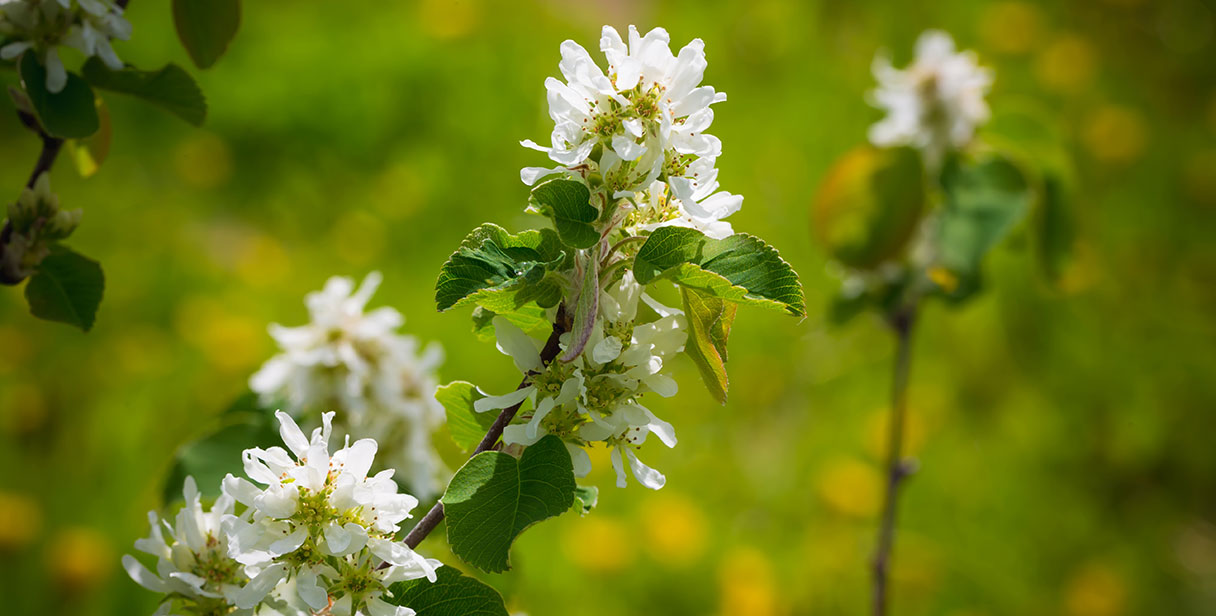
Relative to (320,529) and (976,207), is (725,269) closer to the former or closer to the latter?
(320,529)

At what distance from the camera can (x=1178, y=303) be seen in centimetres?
260

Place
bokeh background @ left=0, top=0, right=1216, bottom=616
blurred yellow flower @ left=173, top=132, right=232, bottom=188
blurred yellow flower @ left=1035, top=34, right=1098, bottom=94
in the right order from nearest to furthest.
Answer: bokeh background @ left=0, top=0, right=1216, bottom=616
blurred yellow flower @ left=173, top=132, right=232, bottom=188
blurred yellow flower @ left=1035, top=34, right=1098, bottom=94

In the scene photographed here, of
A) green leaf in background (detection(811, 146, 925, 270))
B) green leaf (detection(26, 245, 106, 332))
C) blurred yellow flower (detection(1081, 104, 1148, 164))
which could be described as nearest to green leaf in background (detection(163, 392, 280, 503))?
green leaf (detection(26, 245, 106, 332))

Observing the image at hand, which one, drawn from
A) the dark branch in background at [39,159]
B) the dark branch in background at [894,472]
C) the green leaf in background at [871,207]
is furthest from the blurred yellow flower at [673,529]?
the dark branch in background at [39,159]

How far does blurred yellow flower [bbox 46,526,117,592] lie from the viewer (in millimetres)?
1756

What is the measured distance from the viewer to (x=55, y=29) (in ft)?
2.49

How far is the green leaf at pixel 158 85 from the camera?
0.80 m

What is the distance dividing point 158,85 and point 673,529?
148cm

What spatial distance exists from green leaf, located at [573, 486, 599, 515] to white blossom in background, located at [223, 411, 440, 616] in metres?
0.10

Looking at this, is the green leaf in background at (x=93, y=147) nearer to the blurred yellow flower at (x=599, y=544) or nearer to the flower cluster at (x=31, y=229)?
the flower cluster at (x=31, y=229)

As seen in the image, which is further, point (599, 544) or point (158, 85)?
point (599, 544)

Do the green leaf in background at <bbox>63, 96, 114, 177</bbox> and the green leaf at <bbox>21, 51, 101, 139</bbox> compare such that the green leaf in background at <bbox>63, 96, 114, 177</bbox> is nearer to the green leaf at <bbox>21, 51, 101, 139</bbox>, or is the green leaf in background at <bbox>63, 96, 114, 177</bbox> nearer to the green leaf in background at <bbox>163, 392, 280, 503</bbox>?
the green leaf at <bbox>21, 51, 101, 139</bbox>

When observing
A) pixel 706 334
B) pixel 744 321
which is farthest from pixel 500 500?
pixel 744 321

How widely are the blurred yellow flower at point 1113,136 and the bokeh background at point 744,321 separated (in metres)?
0.01
